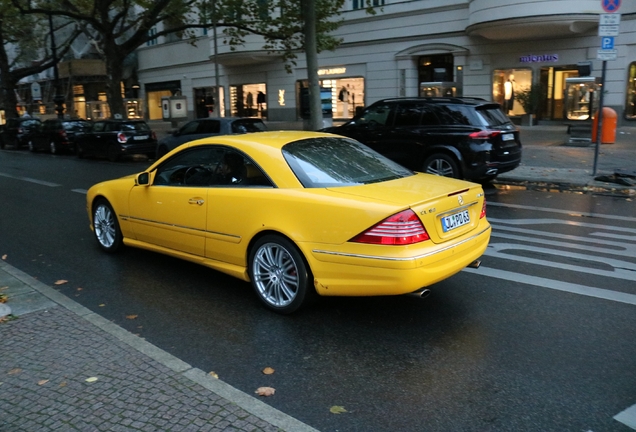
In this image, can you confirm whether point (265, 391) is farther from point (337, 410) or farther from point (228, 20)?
point (228, 20)

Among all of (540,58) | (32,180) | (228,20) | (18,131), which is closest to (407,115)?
(32,180)

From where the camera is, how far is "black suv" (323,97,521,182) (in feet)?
35.1

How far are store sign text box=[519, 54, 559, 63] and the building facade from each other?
0.04 meters

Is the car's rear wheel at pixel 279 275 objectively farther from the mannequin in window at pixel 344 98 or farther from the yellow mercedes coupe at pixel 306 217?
the mannequin in window at pixel 344 98

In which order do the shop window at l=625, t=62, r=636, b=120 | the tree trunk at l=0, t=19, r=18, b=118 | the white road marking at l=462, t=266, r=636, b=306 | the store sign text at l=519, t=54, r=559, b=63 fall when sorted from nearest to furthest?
the white road marking at l=462, t=266, r=636, b=306
the shop window at l=625, t=62, r=636, b=120
the store sign text at l=519, t=54, r=559, b=63
the tree trunk at l=0, t=19, r=18, b=118

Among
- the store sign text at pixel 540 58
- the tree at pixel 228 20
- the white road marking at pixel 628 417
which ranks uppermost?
the tree at pixel 228 20

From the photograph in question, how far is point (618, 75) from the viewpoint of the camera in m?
22.2

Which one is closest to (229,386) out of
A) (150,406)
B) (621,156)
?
(150,406)

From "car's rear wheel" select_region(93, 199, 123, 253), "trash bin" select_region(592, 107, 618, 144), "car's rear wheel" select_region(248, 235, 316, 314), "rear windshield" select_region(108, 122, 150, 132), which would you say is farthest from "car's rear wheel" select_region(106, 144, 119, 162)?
"car's rear wheel" select_region(248, 235, 316, 314)

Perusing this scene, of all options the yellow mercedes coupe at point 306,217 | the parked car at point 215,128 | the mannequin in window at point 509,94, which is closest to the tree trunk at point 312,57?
the parked car at point 215,128

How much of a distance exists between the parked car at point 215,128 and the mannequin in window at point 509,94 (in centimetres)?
1279

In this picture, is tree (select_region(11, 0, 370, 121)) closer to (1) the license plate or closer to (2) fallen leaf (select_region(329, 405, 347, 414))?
(1) the license plate

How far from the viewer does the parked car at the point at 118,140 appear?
1955cm

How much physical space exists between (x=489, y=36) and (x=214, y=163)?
68.2 ft
